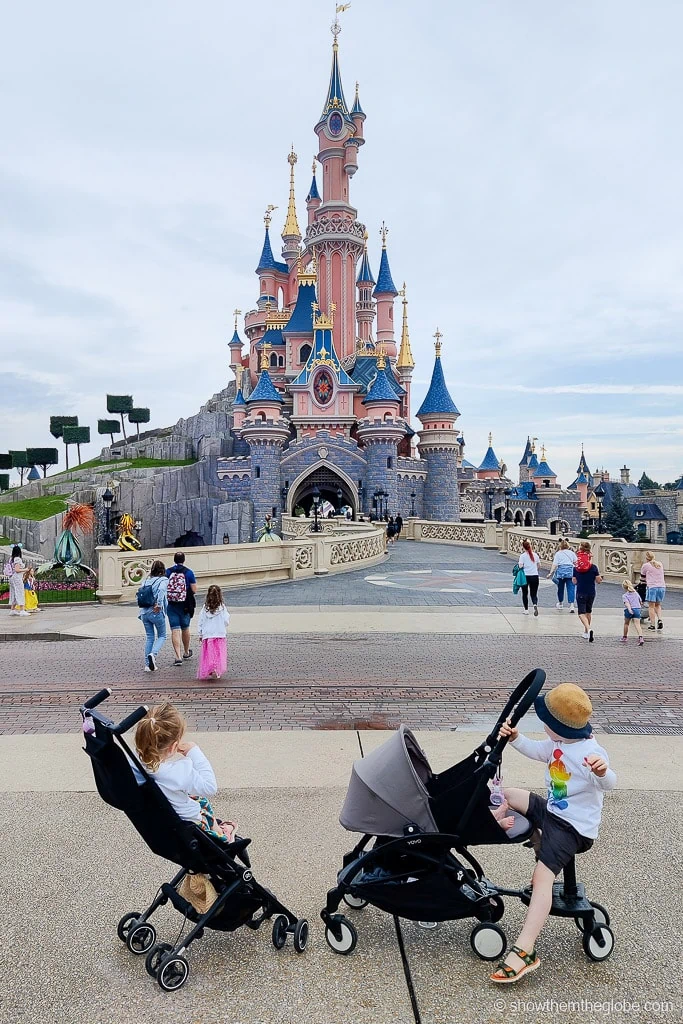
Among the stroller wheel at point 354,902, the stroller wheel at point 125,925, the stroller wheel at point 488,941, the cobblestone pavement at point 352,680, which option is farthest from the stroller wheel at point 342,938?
the cobblestone pavement at point 352,680

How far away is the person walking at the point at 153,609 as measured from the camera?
809cm

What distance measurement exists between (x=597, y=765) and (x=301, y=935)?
1575 millimetres

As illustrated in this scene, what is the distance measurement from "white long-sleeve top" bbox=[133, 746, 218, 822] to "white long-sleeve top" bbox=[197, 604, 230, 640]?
456 centimetres

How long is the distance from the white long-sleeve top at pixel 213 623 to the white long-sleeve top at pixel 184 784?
15.0 ft

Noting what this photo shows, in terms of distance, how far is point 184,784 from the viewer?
2947 millimetres

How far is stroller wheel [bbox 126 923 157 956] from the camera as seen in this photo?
9.58ft

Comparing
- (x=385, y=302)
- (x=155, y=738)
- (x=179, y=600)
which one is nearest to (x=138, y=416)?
(x=385, y=302)

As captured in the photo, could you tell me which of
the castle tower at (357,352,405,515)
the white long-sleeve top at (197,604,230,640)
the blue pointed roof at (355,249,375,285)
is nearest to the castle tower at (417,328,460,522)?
the castle tower at (357,352,405,515)

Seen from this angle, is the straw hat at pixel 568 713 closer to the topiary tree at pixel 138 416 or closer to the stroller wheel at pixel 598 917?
the stroller wheel at pixel 598 917

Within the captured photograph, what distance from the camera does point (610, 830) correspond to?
4027 millimetres

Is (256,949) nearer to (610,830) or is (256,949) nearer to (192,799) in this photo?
(192,799)

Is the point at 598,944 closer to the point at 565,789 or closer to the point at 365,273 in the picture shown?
the point at 565,789

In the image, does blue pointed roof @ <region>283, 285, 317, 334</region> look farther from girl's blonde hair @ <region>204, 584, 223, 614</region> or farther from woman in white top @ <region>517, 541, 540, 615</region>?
girl's blonde hair @ <region>204, 584, 223, 614</region>

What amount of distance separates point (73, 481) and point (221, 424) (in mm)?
14664
